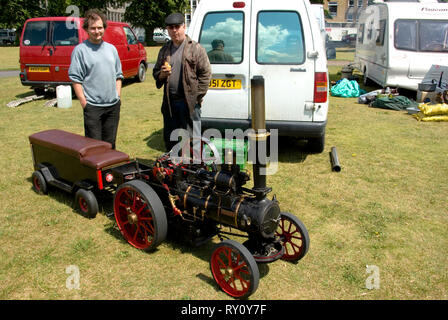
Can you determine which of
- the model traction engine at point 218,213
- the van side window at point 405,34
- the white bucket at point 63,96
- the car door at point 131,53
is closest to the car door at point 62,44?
the white bucket at point 63,96

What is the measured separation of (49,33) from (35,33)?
0.53 metres

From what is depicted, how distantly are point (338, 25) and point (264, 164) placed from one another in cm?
6747

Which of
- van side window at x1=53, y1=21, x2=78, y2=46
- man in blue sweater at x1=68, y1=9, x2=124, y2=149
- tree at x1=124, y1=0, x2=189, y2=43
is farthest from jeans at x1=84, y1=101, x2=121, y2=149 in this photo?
tree at x1=124, y1=0, x2=189, y2=43

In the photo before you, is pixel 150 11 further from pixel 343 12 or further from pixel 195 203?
pixel 195 203

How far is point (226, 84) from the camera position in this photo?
587 cm

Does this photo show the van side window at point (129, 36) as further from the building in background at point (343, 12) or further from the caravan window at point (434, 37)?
the building in background at point (343, 12)

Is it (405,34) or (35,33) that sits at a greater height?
(35,33)

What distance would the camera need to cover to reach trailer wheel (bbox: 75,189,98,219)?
13.9ft

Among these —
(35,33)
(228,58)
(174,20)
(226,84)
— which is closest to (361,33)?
(228,58)

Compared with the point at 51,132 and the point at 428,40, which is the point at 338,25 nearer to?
the point at 428,40

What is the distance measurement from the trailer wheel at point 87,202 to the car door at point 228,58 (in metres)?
2.53

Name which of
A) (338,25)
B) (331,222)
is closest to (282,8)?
(331,222)

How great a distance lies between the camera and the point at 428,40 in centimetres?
1056
